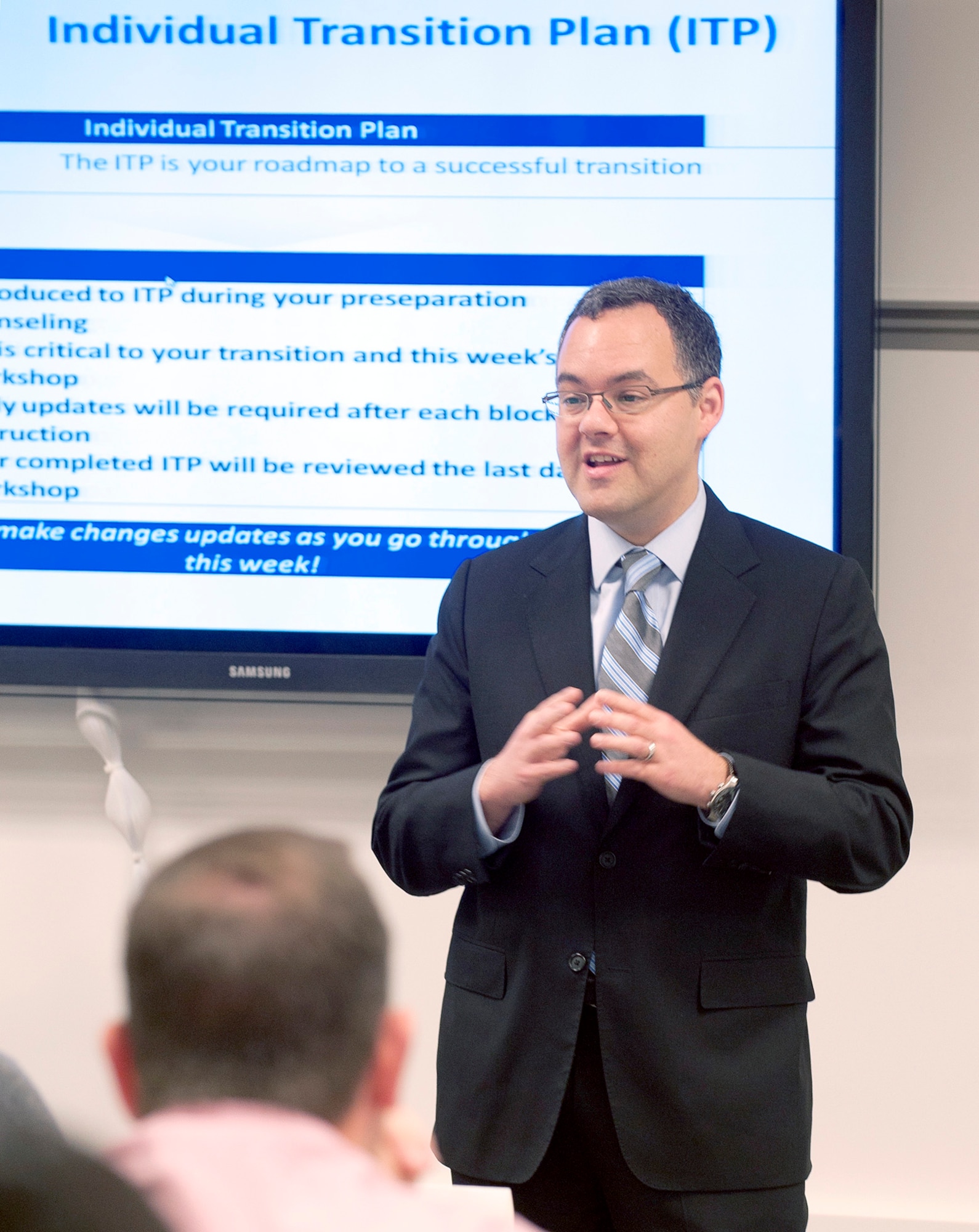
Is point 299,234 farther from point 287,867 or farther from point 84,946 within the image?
point 287,867

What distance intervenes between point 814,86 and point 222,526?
1403mm

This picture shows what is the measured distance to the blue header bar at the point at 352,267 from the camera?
2277mm

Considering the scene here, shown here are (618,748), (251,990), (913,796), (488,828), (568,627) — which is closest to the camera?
(251,990)

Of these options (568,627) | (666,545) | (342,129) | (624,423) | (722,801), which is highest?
(342,129)

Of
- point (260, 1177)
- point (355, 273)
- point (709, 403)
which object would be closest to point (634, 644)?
point (709, 403)

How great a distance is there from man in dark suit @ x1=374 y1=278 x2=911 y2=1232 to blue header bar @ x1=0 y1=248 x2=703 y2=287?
758 millimetres

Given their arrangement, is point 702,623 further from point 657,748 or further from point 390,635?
point 390,635

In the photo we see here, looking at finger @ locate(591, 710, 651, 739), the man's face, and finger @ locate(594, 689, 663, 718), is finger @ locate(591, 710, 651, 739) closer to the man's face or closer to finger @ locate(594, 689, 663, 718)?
finger @ locate(594, 689, 663, 718)

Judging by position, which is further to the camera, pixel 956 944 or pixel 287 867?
pixel 956 944

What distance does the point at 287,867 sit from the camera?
0.75 m

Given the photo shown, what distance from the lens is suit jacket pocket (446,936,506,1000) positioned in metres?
1.50

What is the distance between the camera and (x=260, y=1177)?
619mm

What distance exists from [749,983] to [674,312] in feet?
2.76

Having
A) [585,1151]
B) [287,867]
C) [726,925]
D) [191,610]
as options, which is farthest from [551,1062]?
[191,610]
